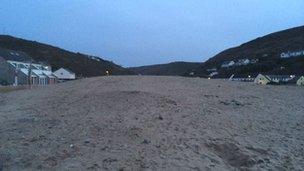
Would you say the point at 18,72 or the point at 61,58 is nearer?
the point at 18,72

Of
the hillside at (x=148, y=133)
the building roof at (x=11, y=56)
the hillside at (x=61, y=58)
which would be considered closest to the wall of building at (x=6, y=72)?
the building roof at (x=11, y=56)

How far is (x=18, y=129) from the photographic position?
10859 millimetres

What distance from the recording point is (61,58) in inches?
5842

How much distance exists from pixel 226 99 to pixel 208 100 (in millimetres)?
816

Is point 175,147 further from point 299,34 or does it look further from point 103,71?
point 299,34

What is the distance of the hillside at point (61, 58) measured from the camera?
137250 mm

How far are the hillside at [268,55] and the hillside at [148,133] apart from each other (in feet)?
293

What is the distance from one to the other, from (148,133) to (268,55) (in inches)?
5329

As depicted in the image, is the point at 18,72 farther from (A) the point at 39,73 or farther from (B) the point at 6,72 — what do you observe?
(A) the point at 39,73

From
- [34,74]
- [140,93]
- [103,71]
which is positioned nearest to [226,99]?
[140,93]

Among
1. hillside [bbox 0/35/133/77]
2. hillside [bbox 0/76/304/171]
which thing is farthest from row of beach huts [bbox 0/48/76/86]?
hillside [bbox 0/76/304/171]

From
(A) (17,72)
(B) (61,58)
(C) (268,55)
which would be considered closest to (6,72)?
(A) (17,72)

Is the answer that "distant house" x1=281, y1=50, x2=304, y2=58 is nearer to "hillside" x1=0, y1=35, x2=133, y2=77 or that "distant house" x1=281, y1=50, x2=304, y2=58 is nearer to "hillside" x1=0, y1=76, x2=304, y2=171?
"hillside" x1=0, y1=35, x2=133, y2=77

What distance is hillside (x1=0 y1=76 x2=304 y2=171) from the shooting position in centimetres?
892
